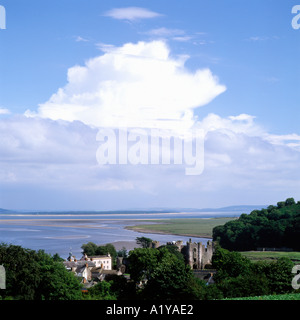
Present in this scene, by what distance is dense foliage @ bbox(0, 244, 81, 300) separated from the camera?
1745 cm

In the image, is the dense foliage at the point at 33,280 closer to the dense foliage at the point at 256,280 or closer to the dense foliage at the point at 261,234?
the dense foliage at the point at 256,280

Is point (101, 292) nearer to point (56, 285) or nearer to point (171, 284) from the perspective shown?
point (56, 285)

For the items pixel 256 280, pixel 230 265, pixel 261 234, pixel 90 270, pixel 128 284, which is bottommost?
pixel 90 270

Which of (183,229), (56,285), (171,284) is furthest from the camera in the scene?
(183,229)

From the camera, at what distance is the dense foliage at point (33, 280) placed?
17453 millimetres

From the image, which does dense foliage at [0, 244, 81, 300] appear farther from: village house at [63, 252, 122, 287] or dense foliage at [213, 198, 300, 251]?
dense foliage at [213, 198, 300, 251]

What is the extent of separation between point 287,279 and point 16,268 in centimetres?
1116

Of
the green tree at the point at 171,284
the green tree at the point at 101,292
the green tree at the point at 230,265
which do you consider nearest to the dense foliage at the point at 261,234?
the green tree at the point at 230,265

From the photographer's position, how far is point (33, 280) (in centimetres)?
1773

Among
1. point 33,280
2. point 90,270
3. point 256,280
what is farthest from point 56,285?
point 90,270
